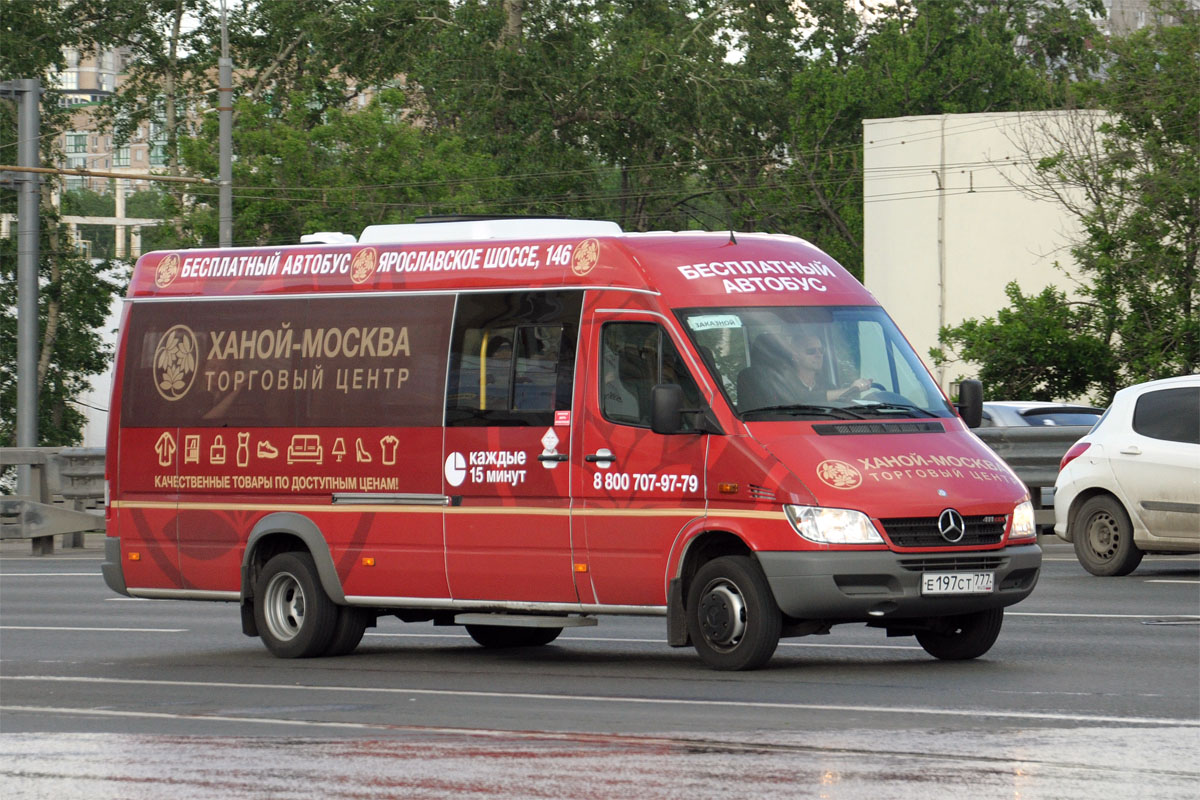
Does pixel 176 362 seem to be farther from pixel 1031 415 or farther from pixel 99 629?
pixel 1031 415

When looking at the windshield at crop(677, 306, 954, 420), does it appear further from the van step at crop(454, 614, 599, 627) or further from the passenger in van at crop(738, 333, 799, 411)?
the van step at crop(454, 614, 599, 627)

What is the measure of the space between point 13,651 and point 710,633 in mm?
5125

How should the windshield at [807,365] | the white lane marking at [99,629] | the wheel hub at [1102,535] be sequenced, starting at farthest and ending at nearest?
the wheel hub at [1102,535] < the white lane marking at [99,629] < the windshield at [807,365]

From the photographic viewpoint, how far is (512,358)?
1244cm

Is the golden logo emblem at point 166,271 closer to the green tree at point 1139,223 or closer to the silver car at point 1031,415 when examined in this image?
the silver car at point 1031,415

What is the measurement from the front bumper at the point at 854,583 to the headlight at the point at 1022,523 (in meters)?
0.45

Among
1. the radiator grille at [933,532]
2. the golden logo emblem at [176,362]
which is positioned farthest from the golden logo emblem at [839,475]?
the golden logo emblem at [176,362]

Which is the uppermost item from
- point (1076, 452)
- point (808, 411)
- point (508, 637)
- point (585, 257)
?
point (585, 257)

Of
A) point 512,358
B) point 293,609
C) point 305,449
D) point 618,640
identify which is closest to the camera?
point 512,358

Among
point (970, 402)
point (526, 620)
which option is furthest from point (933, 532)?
point (526, 620)

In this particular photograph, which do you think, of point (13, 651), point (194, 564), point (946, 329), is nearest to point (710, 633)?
point (194, 564)

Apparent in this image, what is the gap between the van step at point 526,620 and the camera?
12.2m

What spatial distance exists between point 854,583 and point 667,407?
138 centimetres

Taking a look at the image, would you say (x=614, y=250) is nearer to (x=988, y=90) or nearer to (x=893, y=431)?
(x=893, y=431)
